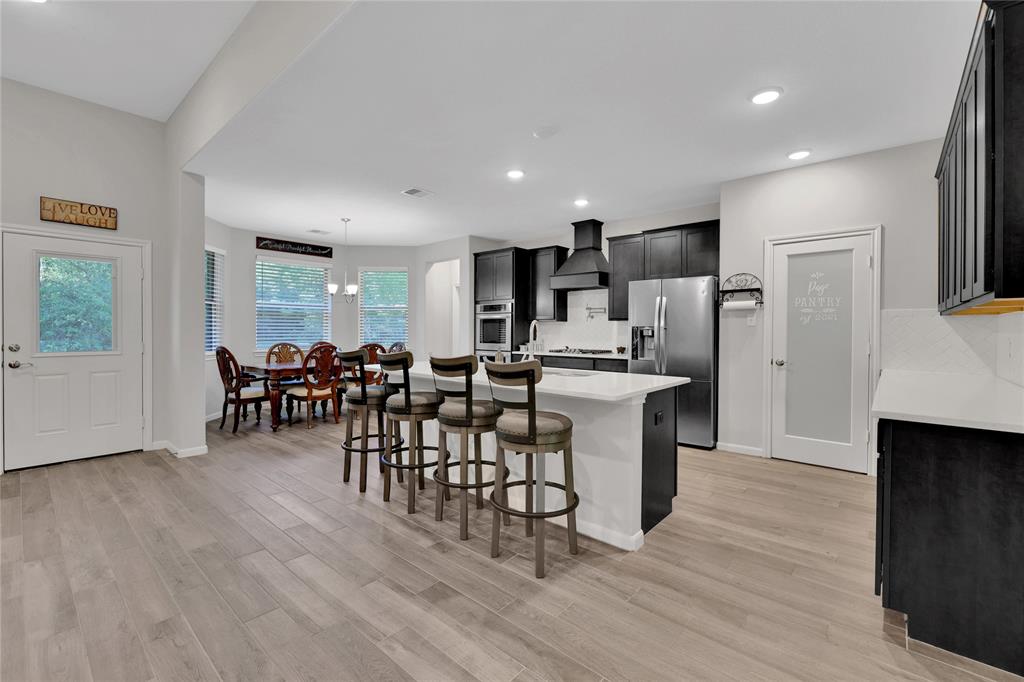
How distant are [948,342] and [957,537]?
Answer: 2423mm

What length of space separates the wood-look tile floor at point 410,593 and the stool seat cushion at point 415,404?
67 centimetres

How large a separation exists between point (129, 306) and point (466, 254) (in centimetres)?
438

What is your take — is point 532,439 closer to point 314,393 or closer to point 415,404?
point 415,404

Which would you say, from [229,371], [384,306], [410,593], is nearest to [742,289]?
[410,593]

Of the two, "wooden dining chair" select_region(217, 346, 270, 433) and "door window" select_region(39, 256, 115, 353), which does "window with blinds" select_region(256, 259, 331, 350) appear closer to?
"wooden dining chair" select_region(217, 346, 270, 433)

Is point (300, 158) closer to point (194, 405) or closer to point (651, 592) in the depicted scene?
point (194, 405)

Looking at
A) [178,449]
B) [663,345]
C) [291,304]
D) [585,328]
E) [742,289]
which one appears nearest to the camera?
[178,449]

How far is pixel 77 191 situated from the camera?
4086 millimetres

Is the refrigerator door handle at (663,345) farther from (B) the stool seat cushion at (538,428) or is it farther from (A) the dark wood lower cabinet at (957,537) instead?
(A) the dark wood lower cabinet at (957,537)

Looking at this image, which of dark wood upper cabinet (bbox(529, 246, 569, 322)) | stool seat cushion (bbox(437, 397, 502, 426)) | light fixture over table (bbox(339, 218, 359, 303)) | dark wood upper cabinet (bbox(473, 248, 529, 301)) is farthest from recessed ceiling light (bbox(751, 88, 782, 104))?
light fixture over table (bbox(339, 218, 359, 303))

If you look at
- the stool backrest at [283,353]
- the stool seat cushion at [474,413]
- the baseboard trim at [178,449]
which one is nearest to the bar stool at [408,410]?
the stool seat cushion at [474,413]

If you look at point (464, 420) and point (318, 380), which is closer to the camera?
point (464, 420)

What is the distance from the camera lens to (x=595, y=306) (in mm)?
6699

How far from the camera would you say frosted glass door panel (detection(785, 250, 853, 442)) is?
13.2 ft
